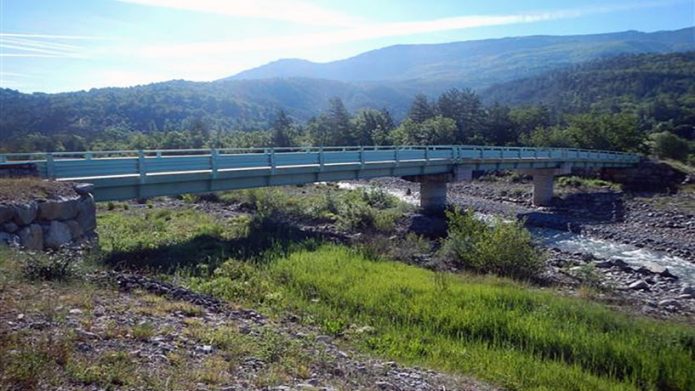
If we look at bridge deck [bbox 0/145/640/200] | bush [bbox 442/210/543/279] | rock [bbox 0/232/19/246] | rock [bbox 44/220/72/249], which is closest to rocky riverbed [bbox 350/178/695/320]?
bush [bbox 442/210/543/279]

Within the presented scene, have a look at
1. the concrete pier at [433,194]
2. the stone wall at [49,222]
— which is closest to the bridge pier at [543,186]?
the concrete pier at [433,194]

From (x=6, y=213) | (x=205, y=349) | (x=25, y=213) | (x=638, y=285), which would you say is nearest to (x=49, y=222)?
(x=25, y=213)

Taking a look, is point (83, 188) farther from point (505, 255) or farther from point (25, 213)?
point (505, 255)

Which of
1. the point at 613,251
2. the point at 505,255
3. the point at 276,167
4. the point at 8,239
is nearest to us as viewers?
the point at 8,239

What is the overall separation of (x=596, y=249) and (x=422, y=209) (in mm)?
10775

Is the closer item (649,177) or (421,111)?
(649,177)

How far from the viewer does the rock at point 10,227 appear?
1155cm

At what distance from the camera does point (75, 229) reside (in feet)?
44.6

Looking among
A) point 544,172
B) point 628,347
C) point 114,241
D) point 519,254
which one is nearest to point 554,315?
point 628,347

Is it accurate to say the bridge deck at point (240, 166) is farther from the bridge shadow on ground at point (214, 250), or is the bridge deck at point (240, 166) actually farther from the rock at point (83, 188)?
the bridge shadow on ground at point (214, 250)

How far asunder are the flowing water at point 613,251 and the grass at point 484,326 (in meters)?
A: 10.4

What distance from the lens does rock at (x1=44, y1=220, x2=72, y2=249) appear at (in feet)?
41.4

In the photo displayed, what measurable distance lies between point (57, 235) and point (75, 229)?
696 millimetres

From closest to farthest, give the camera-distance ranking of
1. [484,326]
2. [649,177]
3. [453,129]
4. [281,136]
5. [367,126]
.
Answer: [484,326], [649,177], [453,129], [367,126], [281,136]
